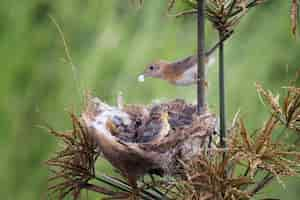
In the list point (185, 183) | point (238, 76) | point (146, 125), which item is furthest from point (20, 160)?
point (185, 183)

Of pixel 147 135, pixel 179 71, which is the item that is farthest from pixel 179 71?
pixel 147 135

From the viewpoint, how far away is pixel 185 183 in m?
0.73

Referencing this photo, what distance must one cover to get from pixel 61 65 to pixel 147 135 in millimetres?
835

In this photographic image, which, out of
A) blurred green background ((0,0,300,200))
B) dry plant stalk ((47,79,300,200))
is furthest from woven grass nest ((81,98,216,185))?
blurred green background ((0,0,300,200))

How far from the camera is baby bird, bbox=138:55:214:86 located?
1194mm

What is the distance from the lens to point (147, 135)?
0.84 meters

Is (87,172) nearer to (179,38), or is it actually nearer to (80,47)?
(80,47)

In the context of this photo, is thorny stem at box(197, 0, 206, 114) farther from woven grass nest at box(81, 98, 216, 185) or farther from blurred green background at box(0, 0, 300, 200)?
blurred green background at box(0, 0, 300, 200)

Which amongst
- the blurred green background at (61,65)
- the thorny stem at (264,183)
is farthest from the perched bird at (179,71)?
the thorny stem at (264,183)

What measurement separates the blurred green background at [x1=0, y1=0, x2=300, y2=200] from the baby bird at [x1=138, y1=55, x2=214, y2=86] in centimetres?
24

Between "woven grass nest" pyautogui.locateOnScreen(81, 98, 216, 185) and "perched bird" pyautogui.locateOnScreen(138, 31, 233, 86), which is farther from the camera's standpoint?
"perched bird" pyautogui.locateOnScreen(138, 31, 233, 86)

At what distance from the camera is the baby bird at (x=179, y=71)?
Answer: 1.19m

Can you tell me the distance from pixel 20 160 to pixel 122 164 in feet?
2.92

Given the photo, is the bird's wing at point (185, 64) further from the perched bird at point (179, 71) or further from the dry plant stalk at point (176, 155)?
the dry plant stalk at point (176, 155)
